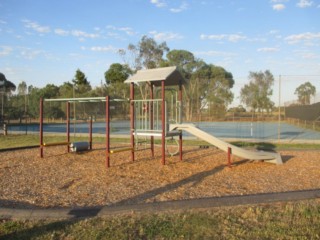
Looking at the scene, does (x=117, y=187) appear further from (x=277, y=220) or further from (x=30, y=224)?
(x=277, y=220)

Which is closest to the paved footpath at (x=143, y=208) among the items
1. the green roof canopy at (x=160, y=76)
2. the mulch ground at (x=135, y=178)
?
the mulch ground at (x=135, y=178)

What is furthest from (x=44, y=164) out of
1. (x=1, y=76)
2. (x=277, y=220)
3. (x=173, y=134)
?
(x=1, y=76)

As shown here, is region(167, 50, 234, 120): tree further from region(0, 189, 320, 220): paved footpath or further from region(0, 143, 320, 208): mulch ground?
region(0, 189, 320, 220): paved footpath

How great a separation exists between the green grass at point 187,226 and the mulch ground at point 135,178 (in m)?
1.23

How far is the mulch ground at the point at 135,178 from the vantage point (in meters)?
5.50

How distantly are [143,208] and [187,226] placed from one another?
73 centimetres

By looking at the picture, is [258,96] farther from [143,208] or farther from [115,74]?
[143,208]

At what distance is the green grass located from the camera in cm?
345

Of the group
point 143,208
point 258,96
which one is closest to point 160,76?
point 143,208

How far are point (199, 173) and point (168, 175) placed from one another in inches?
29.6

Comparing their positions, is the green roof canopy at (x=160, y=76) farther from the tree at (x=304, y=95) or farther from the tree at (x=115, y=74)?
the tree at (x=115, y=74)

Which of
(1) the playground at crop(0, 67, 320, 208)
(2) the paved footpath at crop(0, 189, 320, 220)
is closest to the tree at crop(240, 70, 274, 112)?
(1) the playground at crop(0, 67, 320, 208)

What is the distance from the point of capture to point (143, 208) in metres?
4.20

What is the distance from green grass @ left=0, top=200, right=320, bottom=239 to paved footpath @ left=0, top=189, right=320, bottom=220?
0.12m
